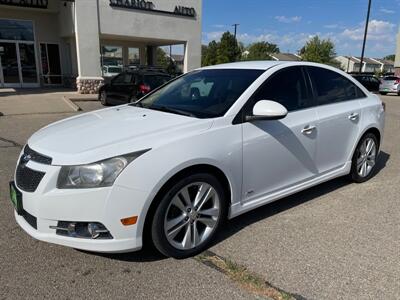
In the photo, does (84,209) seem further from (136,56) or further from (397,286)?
Result: (136,56)

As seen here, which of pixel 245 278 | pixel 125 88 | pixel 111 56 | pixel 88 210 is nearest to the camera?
pixel 88 210

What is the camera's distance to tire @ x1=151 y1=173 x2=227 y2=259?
3.00 meters

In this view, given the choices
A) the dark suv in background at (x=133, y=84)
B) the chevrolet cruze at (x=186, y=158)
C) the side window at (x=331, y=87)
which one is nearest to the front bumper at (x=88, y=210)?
the chevrolet cruze at (x=186, y=158)

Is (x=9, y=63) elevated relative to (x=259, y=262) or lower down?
elevated

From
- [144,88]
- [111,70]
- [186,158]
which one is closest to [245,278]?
[186,158]

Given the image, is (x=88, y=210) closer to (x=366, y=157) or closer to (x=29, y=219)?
(x=29, y=219)

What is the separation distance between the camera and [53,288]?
2.78m

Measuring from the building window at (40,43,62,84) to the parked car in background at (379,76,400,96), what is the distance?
22389mm

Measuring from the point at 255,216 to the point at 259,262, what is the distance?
3.10 feet

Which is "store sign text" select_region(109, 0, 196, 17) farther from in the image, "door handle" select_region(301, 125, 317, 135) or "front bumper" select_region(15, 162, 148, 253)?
"front bumper" select_region(15, 162, 148, 253)

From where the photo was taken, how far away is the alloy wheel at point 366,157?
505cm

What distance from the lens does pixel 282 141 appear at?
375 cm

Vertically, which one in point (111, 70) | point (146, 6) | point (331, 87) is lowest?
point (111, 70)

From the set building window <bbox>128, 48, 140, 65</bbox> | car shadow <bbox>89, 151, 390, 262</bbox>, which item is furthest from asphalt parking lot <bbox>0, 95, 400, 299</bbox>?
building window <bbox>128, 48, 140, 65</bbox>
